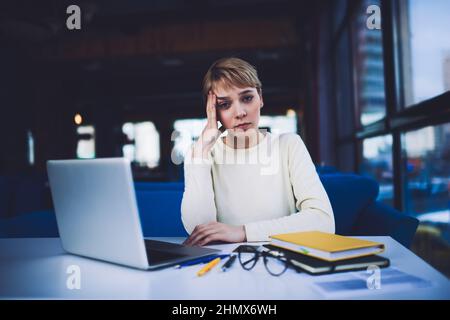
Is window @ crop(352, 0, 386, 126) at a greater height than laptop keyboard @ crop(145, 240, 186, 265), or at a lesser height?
greater

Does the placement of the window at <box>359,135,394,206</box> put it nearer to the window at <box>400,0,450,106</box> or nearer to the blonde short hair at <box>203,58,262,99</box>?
the window at <box>400,0,450,106</box>

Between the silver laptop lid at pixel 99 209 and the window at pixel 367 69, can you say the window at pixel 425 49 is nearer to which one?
the window at pixel 367 69

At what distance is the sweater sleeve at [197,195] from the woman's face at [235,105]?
0.20 m

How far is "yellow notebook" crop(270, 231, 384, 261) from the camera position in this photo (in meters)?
0.81

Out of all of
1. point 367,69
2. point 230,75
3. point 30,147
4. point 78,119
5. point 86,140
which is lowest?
point 230,75

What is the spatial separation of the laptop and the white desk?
0.12 feet

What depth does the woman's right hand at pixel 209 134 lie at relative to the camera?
1.48m

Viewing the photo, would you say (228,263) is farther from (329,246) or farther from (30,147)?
(30,147)

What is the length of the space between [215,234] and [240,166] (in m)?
0.49

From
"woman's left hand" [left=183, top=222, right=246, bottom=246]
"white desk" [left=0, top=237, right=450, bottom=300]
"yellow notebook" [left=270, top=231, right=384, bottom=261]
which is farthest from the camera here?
"woman's left hand" [left=183, top=222, right=246, bottom=246]

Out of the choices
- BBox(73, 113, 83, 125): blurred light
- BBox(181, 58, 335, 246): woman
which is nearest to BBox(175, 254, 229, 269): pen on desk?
BBox(181, 58, 335, 246): woman

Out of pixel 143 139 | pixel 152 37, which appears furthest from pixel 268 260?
pixel 143 139

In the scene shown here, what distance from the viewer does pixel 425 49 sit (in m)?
2.20

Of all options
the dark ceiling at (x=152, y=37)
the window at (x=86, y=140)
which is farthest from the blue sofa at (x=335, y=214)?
the window at (x=86, y=140)
